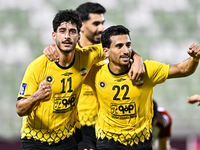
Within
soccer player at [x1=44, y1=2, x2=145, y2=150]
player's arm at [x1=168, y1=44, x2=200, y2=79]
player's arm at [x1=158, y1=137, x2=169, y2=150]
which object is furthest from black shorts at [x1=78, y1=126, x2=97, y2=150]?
player's arm at [x1=158, y1=137, x2=169, y2=150]

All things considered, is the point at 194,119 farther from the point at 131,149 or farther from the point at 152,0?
the point at 131,149

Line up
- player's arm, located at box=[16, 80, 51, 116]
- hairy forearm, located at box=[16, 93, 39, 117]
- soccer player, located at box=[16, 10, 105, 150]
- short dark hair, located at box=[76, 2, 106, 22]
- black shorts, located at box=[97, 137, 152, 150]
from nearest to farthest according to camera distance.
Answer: player's arm, located at box=[16, 80, 51, 116] → hairy forearm, located at box=[16, 93, 39, 117] → soccer player, located at box=[16, 10, 105, 150] → black shorts, located at box=[97, 137, 152, 150] → short dark hair, located at box=[76, 2, 106, 22]

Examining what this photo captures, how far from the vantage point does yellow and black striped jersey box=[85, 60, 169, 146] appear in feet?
12.7

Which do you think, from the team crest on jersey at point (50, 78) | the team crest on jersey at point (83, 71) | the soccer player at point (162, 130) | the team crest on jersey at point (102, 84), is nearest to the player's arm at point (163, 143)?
the soccer player at point (162, 130)

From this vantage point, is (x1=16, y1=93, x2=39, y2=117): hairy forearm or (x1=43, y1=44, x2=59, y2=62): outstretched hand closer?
(x1=16, y1=93, x2=39, y2=117): hairy forearm

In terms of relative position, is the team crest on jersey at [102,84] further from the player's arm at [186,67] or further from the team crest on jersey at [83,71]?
the player's arm at [186,67]

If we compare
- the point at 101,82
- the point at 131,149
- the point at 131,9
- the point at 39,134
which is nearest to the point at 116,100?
the point at 101,82

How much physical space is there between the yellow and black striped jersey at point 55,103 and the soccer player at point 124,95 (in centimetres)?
31

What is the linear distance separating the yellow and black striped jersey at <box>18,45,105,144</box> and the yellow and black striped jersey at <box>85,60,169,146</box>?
1.04 feet

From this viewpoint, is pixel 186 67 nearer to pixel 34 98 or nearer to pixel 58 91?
pixel 58 91

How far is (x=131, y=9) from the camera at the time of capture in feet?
29.3

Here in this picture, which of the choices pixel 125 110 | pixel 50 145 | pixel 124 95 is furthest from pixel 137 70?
pixel 50 145

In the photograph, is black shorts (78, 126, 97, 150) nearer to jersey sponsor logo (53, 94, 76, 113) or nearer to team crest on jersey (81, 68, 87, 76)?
jersey sponsor logo (53, 94, 76, 113)

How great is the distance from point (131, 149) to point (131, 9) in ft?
18.4
